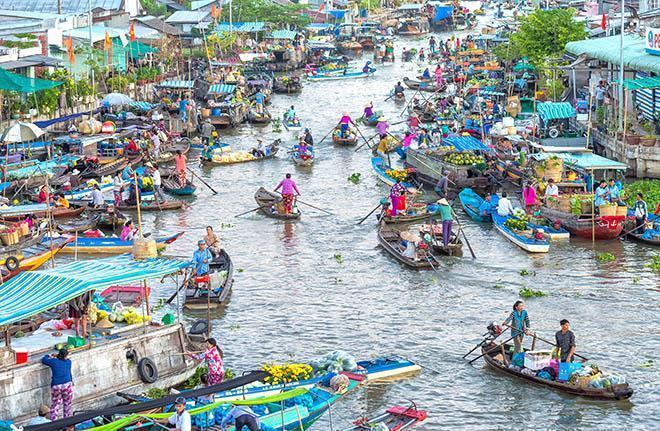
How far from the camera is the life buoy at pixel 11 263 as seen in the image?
92.8 feet

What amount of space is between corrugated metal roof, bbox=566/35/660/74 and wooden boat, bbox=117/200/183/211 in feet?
49.9

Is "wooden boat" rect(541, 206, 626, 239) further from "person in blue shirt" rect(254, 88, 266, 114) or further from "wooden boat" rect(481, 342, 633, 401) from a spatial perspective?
"person in blue shirt" rect(254, 88, 266, 114)

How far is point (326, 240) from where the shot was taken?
34656 millimetres

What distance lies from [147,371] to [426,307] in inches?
348

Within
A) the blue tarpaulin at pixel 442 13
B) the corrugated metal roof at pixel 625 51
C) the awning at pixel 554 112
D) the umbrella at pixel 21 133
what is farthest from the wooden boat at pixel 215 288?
the blue tarpaulin at pixel 442 13

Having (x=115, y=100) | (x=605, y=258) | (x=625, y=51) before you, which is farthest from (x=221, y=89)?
(x=605, y=258)

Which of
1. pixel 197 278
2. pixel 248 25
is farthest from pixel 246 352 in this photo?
pixel 248 25

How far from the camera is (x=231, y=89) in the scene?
59.2 meters

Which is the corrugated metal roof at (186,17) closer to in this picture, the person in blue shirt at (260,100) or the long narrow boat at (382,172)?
the person in blue shirt at (260,100)

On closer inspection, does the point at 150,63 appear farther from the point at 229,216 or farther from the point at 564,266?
the point at 564,266

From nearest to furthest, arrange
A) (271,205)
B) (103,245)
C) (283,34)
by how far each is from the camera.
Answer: (103,245)
(271,205)
(283,34)

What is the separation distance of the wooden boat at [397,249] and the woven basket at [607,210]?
186 inches

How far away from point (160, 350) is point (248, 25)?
6161 centimetres

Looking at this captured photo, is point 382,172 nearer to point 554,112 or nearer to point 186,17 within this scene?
point 554,112
